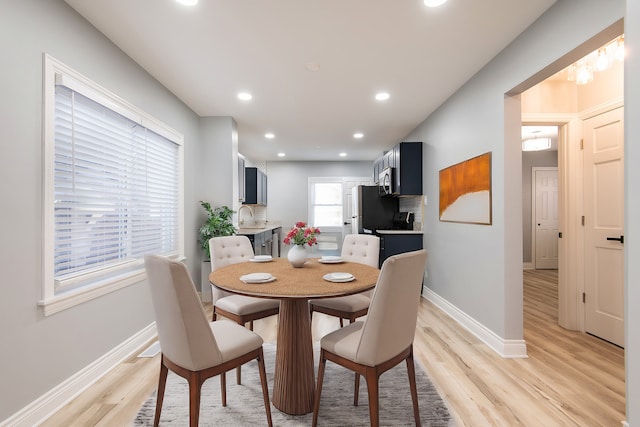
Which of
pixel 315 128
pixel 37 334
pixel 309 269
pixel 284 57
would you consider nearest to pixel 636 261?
pixel 309 269

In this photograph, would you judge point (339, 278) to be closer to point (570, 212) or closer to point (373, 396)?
point (373, 396)

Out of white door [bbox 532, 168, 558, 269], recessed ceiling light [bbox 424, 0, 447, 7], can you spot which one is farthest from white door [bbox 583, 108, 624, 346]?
white door [bbox 532, 168, 558, 269]

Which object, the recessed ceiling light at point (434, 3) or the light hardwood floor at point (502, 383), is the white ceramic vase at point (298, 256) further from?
the recessed ceiling light at point (434, 3)

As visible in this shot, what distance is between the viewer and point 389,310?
1.37 meters

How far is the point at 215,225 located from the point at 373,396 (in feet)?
9.85

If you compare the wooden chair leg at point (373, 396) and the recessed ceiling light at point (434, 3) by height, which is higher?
the recessed ceiling light at point (434, 3)

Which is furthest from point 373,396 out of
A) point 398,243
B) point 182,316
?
point 398,243

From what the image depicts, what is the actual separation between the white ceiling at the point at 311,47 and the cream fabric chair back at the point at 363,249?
5.15 feet

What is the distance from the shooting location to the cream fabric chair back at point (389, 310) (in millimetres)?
1342

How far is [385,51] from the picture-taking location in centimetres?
246

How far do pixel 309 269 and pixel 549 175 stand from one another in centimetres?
669

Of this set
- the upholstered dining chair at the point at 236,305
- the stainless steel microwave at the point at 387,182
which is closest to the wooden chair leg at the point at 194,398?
the upholstered dining chair at the point at 236,305

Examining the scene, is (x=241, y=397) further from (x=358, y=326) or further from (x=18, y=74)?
(x=18, y=74)

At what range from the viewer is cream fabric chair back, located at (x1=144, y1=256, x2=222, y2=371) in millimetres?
1281
